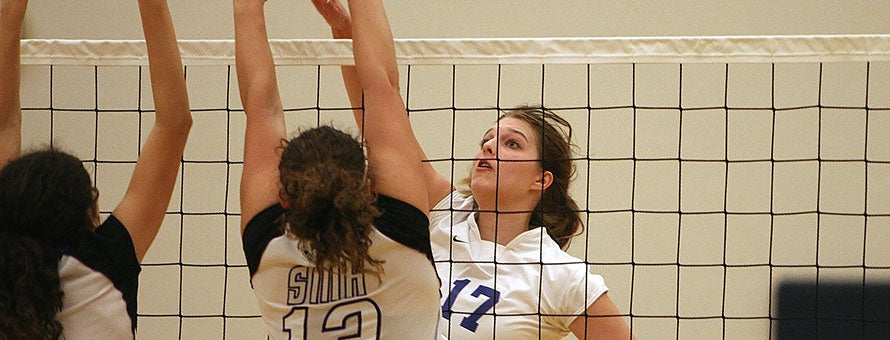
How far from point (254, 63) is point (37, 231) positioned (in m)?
0.47

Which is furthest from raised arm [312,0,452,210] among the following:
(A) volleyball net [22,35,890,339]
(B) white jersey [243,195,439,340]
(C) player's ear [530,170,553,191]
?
(A) volleyball net [22,35,890,339]

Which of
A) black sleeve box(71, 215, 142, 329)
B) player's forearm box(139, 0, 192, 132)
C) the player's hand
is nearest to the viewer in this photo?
black sleeve box(71, 215, 142, 329)

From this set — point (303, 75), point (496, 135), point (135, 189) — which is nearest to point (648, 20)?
point (303, 75)

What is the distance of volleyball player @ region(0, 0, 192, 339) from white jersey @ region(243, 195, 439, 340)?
249 millimetres

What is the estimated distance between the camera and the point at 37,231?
1.71 meters

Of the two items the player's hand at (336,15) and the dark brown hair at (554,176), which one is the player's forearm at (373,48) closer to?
the player's hand at (336,15)

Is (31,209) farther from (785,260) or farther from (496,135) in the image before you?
(785,260)

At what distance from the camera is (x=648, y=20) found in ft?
14.8

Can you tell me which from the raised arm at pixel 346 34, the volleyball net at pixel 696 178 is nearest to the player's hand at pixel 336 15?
the raised arm at pixel 346 34

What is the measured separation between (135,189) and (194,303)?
2.91 meters

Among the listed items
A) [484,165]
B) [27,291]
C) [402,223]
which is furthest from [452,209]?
[27,291]

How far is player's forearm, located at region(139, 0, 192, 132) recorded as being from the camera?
1875mm

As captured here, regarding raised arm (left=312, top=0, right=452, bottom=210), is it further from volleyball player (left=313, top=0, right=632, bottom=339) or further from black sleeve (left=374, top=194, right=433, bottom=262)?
black sleeve (left=374, top=194, right=433, bottom=262)

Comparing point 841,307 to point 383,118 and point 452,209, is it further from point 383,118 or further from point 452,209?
point 383,118
